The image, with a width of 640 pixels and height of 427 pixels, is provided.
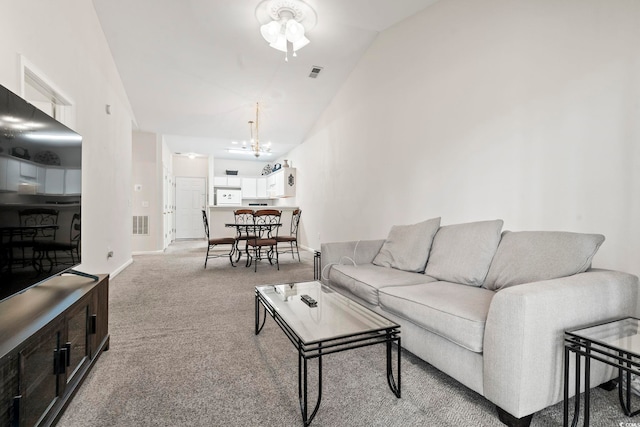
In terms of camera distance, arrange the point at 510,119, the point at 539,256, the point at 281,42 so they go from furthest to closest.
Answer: the point at 281,42, the point at 510,119, the point at 539,256

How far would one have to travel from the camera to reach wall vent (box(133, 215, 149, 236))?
6.23 m

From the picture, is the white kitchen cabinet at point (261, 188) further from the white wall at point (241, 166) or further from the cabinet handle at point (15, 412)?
the cabinet handle at point (15, 412)

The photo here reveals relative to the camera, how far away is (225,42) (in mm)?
3914

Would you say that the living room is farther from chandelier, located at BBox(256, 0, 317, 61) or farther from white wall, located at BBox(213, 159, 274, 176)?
white wall, located at BBox(213, 159, 274, 176)

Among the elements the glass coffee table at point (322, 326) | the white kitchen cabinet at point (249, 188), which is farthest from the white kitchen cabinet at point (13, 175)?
the white kitchen cabinet at point (249, 188)

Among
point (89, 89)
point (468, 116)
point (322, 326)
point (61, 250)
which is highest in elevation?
point (89, 89)

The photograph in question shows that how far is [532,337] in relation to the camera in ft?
3.95

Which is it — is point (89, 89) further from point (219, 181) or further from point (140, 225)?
point (219, 181)

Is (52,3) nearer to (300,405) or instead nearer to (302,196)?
(300,405)

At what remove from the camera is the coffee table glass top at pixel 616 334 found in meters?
1.13

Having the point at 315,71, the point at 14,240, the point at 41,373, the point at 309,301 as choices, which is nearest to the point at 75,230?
the point at 14,240

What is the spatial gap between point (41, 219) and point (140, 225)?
5399mm

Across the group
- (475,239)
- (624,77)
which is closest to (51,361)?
(475,239)

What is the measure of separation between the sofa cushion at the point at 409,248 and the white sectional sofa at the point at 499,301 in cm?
1
